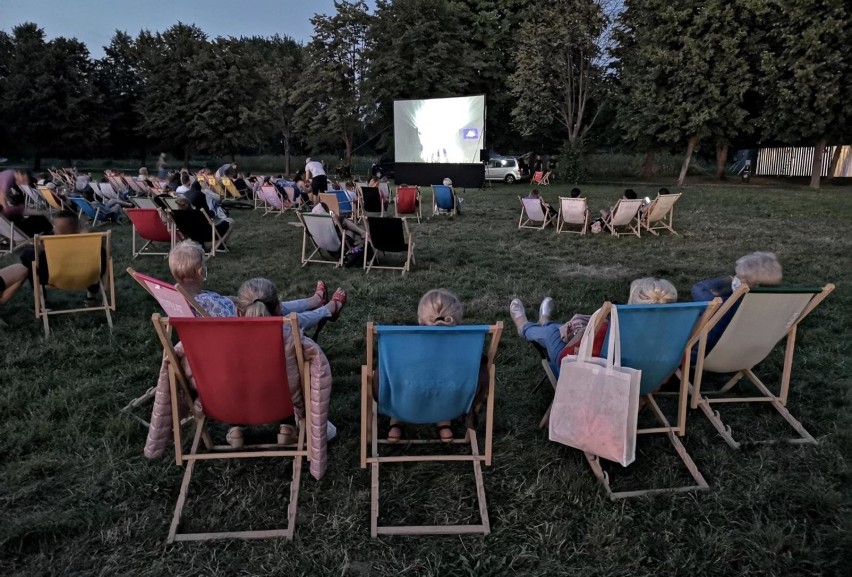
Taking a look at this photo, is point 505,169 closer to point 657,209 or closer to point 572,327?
point 657,209

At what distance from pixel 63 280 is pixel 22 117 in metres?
33.0

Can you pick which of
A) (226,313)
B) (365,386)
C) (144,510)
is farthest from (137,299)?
(365,386)

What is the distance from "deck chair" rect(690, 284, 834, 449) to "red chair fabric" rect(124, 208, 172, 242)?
654 cm

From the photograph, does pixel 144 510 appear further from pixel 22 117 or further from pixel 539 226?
pixel 22 117

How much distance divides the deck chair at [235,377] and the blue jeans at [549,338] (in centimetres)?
132

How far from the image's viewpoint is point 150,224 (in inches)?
274

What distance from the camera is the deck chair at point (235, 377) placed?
6.70 feet

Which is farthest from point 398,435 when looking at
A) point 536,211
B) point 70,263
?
point 536,211

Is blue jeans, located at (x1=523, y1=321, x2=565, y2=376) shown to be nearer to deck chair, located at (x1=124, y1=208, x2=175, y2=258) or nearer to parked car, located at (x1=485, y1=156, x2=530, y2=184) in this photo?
deck chair, located at (x1=124, y1=208, x2=175, y2=258)

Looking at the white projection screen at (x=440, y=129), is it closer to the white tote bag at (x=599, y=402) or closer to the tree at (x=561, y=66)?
the tree at (x=561, y=66)

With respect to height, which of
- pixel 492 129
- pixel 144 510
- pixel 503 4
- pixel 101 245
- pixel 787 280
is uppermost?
pixel 503 4

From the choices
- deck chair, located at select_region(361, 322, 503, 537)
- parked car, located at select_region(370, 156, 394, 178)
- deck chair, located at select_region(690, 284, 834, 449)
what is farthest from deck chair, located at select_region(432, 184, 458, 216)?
parked car, located at select_region(370, 156, 394, 178)

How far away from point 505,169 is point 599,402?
23.0 meters

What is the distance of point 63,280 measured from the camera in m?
4.31
